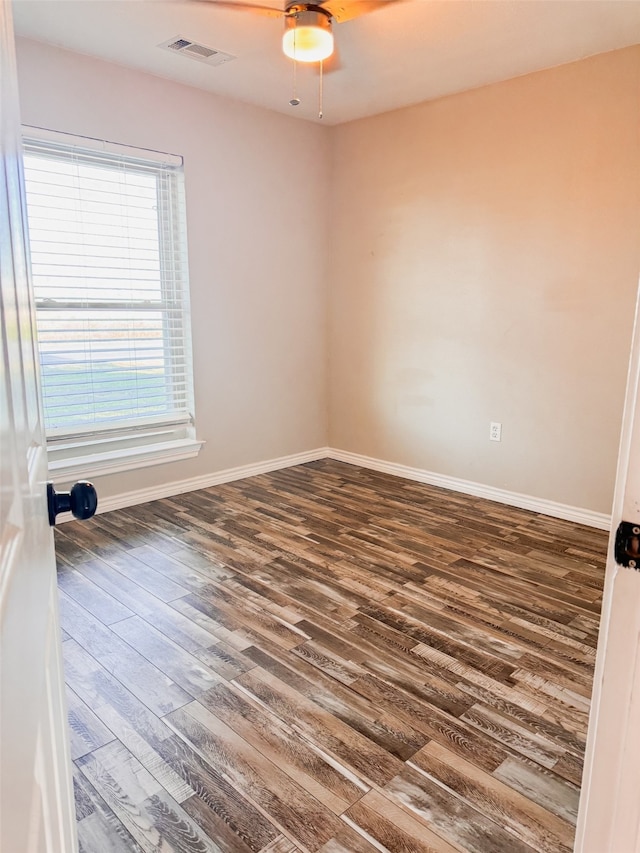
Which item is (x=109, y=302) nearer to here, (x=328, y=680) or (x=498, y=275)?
(x=498, y=275)

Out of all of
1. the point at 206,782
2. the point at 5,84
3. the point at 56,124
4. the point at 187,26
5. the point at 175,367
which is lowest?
the point at 206,782

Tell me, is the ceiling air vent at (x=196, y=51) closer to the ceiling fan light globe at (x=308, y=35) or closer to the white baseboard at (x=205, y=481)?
the ceiling fan light globe at (x=308, y=35)

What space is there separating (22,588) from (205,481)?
134 inches

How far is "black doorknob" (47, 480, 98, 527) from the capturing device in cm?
91

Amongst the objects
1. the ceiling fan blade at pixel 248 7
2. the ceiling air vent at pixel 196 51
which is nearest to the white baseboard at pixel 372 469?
the ceiling air vent at pixel 196 51

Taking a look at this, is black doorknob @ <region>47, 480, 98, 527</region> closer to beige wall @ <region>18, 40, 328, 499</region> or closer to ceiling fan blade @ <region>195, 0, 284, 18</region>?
ceiling fan blade @ <region>195, 0, 284, 18</region>

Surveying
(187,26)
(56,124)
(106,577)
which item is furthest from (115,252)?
(106,577)

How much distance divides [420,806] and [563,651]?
3.02 ft

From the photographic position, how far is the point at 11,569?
0.49 metres

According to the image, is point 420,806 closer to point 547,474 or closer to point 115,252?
point 547,474

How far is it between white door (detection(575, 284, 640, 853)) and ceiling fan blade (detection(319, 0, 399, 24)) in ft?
7.33

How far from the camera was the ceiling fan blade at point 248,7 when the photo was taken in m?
2.41

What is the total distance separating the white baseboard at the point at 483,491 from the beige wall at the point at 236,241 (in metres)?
0.42

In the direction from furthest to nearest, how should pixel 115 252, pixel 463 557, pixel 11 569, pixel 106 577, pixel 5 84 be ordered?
pixel 115 252
pixel 463 557
pixel 106 577
pixel 5 84
pixel 11 569
